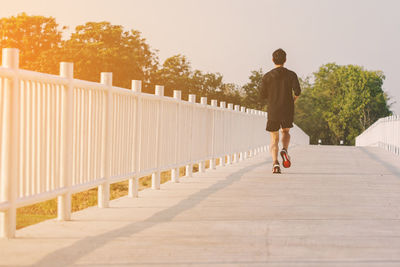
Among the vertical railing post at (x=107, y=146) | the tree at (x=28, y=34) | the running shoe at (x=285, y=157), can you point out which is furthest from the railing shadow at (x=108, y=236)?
the tree at (x=28, y=34)

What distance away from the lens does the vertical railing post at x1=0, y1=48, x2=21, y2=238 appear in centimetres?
619

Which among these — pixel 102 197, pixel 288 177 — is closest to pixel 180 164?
pixel 288 177

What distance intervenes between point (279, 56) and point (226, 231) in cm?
Result: 817

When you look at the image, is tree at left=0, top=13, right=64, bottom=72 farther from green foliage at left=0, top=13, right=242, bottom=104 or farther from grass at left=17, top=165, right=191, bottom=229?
grass at left=17, top=165, right=191, bottom=229

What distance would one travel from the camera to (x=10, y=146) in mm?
6227

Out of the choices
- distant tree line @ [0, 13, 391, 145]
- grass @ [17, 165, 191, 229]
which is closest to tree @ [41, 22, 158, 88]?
distant tree line @ [0, 13, 391, 145]

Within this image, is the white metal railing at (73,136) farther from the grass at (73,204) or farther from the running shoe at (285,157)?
the grass at (73,204)

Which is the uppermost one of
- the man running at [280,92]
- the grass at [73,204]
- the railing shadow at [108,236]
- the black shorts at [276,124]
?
the man running at [280,92]

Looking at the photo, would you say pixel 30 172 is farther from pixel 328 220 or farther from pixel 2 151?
pixel 328 220

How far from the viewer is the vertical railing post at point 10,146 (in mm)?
6191

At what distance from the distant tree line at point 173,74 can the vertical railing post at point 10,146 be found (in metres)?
54.4

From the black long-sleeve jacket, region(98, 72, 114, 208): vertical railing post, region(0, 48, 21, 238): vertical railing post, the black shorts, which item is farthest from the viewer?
the black shorts

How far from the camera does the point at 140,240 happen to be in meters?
6.34

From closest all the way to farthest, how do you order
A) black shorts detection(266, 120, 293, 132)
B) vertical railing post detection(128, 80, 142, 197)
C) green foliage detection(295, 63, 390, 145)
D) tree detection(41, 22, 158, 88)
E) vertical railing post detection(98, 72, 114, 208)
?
vertical railing post detection(98, 72, 114, 208) → vertical railing post detection(128, 80, 142, 197) → black shorts detection(266, 120, 293, 132) → tree detection(41, 22, 158, 88) → green foliage detection(295, 63, 390, 145)
